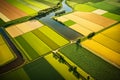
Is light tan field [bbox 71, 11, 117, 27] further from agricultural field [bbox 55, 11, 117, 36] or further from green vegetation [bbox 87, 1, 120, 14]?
green vegetation [bbox 87, 1, 120, 14]

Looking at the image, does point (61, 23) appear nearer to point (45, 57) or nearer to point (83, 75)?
point (45, 57)

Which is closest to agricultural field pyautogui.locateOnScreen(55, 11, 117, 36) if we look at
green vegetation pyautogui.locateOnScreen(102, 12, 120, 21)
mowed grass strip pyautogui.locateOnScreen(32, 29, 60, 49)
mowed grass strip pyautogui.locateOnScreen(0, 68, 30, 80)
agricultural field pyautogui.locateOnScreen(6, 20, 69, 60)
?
green vegetation pyautogui.locateOnScreen(102, 12, 120, 21)

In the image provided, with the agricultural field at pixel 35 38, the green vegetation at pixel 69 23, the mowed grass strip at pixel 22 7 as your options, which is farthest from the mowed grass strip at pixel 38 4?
the green vegetation at pixel 69 23

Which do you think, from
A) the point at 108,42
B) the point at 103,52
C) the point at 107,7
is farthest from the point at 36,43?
the point at 107,7

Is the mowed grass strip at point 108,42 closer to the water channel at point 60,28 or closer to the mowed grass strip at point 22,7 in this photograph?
the water channel at point 60,28

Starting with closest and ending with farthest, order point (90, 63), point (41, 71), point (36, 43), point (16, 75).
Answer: point (16, 75), point (41, 71), point (90, 63), point (36, 43)

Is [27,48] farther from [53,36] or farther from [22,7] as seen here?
[22,7]
